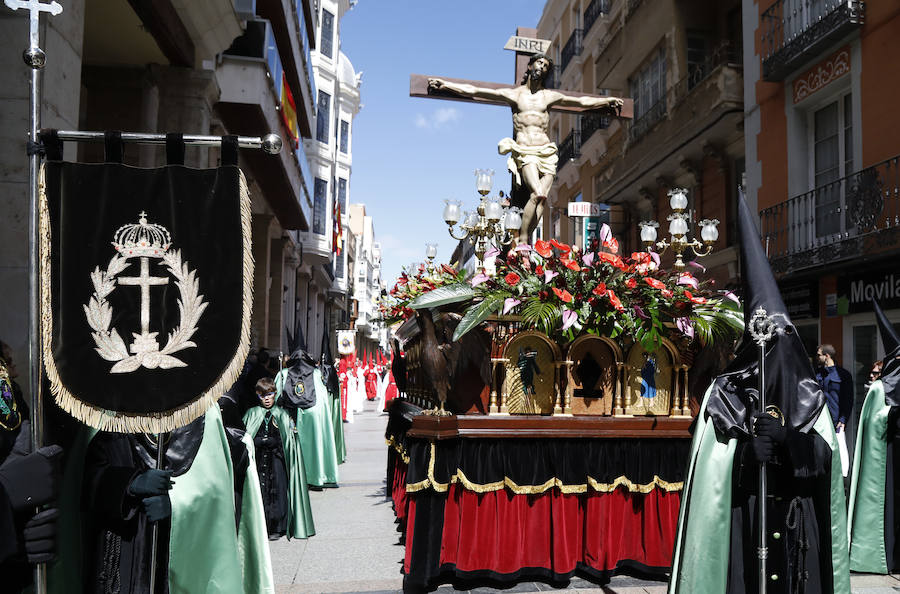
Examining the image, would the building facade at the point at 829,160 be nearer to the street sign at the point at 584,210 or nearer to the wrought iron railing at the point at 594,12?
the street sign at the point at 584,210

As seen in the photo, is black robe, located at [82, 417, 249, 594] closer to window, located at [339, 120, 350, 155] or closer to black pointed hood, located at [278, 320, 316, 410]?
black pointed hood, located at [278, 320, 316, 410]

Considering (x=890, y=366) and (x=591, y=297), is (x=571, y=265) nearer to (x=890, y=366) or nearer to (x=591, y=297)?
(x=591, y=297)

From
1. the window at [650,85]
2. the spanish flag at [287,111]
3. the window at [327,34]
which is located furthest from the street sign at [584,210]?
the window at [327,34]

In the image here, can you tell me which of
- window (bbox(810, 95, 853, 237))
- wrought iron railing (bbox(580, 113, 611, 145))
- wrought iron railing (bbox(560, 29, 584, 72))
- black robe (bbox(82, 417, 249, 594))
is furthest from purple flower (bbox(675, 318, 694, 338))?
wrought iron railing (bbox(560, 29, 584, 72))

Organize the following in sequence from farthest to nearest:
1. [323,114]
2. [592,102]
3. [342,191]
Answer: [342,191]
[323,114]
[592,102]

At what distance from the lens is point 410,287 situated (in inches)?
287

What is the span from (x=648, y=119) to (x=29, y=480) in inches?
734

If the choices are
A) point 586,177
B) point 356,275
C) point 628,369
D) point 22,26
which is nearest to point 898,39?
point 628,369

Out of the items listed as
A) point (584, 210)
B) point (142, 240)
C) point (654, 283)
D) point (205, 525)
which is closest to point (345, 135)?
point (584, 210)

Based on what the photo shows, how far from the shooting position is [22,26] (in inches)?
205

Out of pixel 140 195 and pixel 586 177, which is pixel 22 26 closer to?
pixel 140 195

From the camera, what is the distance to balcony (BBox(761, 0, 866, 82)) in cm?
1185

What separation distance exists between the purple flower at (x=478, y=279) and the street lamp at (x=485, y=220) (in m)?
1.14

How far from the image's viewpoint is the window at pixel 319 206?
29.8m
